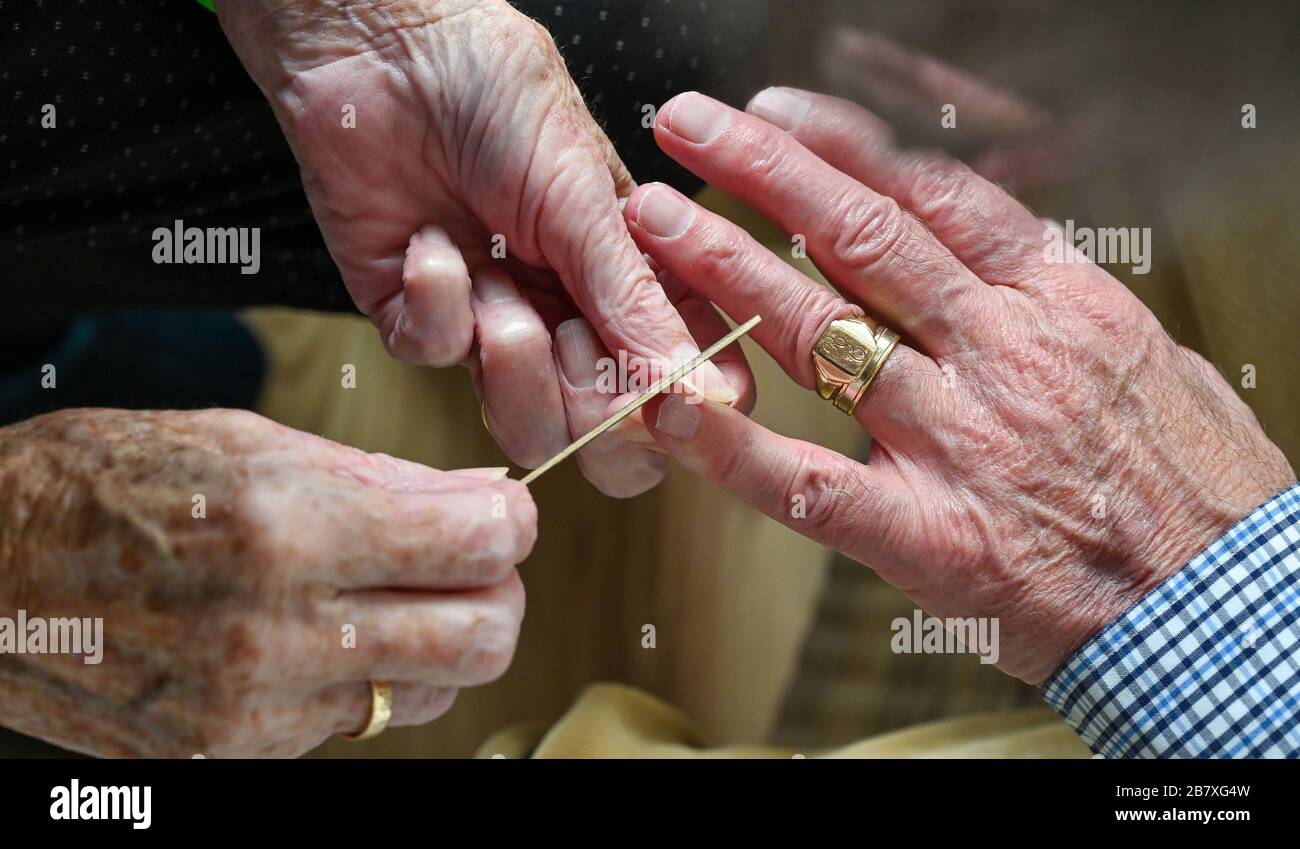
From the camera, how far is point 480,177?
72 cm

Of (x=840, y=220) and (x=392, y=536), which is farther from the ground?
(x=840, y=220)

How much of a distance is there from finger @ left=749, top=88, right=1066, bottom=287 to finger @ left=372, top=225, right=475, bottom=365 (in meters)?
0.27

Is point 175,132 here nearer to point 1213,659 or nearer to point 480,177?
point 480,177

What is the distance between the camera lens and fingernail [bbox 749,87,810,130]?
31.4 inches

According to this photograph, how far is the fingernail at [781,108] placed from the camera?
798 mm

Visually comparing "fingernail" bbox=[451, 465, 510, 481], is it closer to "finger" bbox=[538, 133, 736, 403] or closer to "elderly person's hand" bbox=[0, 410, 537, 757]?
"elderly person's hand" bbox=[0, 410, 537, 757]

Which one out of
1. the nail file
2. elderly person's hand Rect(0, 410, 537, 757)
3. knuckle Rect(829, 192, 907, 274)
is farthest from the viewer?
knuckle Rect(829, 192, 907, 274)

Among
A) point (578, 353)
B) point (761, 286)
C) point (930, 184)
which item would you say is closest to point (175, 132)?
point (578, 353)

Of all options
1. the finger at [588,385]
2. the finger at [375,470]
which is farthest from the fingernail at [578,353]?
the finger at [375,470]

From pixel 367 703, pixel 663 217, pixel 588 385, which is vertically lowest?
pixel 367 703

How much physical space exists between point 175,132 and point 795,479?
508 mm

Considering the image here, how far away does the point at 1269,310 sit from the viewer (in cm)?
90

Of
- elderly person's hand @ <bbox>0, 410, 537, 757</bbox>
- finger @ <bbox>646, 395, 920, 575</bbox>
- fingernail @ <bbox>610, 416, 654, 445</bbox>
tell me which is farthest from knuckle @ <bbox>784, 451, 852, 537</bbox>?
elderly person's hand @ <bbox>0, 410, 537, 757</bbox>

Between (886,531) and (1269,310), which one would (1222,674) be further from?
(1269,310)
